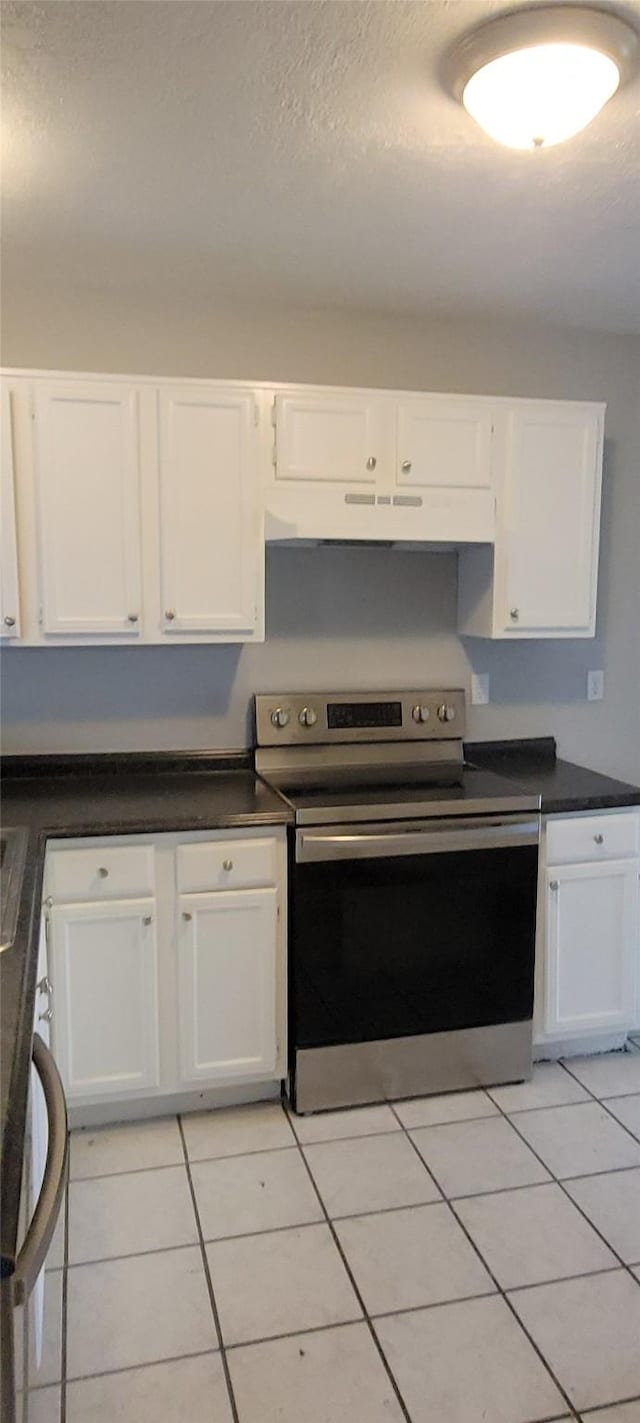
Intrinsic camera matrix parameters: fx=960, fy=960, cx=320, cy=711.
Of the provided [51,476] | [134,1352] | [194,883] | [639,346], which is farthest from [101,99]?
[134,1352]

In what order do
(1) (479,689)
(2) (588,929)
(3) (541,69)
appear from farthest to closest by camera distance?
(1) (479,689) < (2) (588,929) < (3) (541,69)

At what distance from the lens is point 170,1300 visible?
6.62 feet

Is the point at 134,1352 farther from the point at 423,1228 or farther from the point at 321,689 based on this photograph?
the point at 321,689

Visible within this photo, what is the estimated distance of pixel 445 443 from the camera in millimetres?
2889

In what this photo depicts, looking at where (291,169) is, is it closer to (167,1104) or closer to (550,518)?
(550,518)

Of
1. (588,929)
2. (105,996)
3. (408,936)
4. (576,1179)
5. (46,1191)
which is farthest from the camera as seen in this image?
(588,929)

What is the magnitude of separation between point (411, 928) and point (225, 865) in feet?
1.84

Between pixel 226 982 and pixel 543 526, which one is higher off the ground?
pixel 543 526

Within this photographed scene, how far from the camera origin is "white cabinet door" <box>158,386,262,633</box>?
269cm

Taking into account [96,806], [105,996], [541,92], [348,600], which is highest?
[541,92]

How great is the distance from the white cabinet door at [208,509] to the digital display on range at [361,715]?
0.48m

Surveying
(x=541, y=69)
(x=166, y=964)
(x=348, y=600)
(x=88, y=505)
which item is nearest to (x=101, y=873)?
(x=166, y=964)

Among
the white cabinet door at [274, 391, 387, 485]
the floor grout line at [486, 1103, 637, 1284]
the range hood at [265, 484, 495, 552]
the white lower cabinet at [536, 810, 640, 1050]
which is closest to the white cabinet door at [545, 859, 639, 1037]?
the white lower cabinet at [536, 810, 640, 1050]

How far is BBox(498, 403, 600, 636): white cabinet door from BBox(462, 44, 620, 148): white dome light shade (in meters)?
1.27
